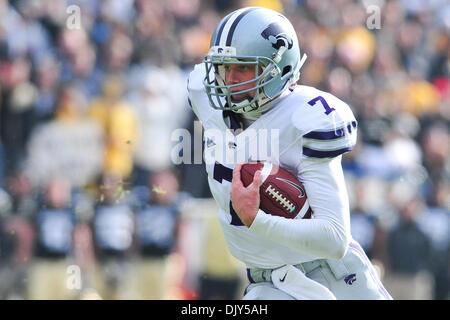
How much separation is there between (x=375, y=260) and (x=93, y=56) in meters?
2.74

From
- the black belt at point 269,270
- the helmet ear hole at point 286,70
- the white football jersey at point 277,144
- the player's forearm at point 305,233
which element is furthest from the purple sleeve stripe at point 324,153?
the black belt at point 269,270

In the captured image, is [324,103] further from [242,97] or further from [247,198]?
[247,198]

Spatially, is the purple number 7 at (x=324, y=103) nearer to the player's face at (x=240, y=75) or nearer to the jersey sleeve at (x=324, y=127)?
the jersey sleeve at (x=324, y=127)

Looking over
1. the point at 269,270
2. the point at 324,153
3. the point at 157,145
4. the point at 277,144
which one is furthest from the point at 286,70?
the point at 157,145

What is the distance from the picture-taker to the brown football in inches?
122

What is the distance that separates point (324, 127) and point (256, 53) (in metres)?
0.38

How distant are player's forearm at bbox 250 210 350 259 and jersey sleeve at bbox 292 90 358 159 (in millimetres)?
244

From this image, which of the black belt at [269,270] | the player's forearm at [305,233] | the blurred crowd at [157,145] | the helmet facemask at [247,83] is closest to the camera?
the player's forearm at [305,233]

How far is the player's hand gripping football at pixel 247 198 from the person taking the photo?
310 cm

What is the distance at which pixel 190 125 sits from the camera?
640 cm

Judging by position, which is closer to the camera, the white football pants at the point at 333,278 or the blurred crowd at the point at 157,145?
the white football pants at the point at 333,278

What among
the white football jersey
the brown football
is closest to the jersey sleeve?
the white football jersey

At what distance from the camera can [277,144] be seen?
3238 millimetres
